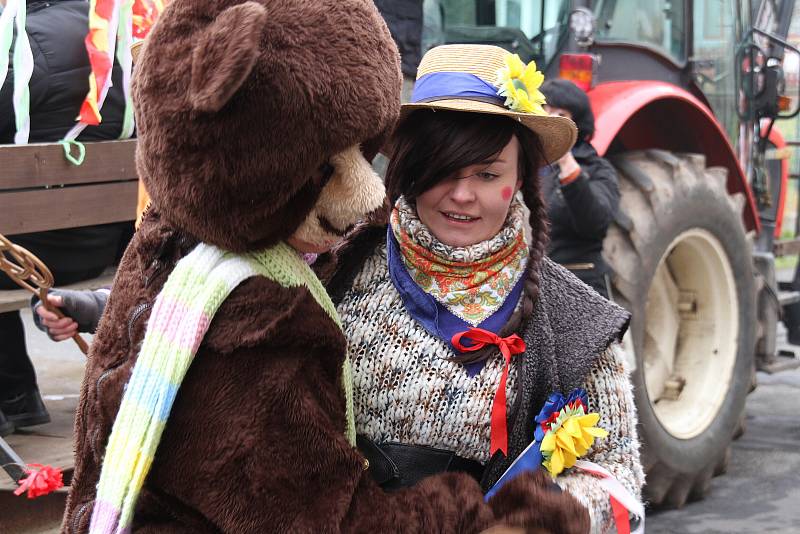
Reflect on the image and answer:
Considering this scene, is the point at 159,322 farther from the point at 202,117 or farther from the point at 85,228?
the point at 85,228

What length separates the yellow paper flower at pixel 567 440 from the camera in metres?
1.90

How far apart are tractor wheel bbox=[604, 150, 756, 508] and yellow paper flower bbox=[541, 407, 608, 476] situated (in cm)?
243

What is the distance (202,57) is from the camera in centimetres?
145

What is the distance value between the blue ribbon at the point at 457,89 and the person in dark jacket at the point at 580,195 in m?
2.01

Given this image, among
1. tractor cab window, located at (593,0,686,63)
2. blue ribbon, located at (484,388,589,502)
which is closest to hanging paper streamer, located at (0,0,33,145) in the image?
blue ribbon, located at (484,388,589,502)

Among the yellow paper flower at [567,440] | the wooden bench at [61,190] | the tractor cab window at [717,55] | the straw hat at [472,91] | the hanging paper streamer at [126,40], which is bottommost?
the tractor cab window at [717,55]

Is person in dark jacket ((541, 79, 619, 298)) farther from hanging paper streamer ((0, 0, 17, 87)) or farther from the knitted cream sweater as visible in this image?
the knitted cream sweater

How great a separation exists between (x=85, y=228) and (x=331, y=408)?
2271mm

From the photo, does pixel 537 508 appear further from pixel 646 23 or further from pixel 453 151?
pixel 646 23

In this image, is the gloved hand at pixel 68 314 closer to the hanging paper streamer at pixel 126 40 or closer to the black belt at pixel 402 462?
the hanging paper streamer at pixel 126 40

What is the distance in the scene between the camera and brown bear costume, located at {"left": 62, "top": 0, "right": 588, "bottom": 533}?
150 centimetres

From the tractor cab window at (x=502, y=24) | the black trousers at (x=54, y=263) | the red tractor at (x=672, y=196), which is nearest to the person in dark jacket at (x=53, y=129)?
the black trousers at (x=54, y=263)

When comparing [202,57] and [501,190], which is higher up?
[202,57]

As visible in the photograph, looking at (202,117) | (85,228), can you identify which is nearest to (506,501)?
(202,117)
